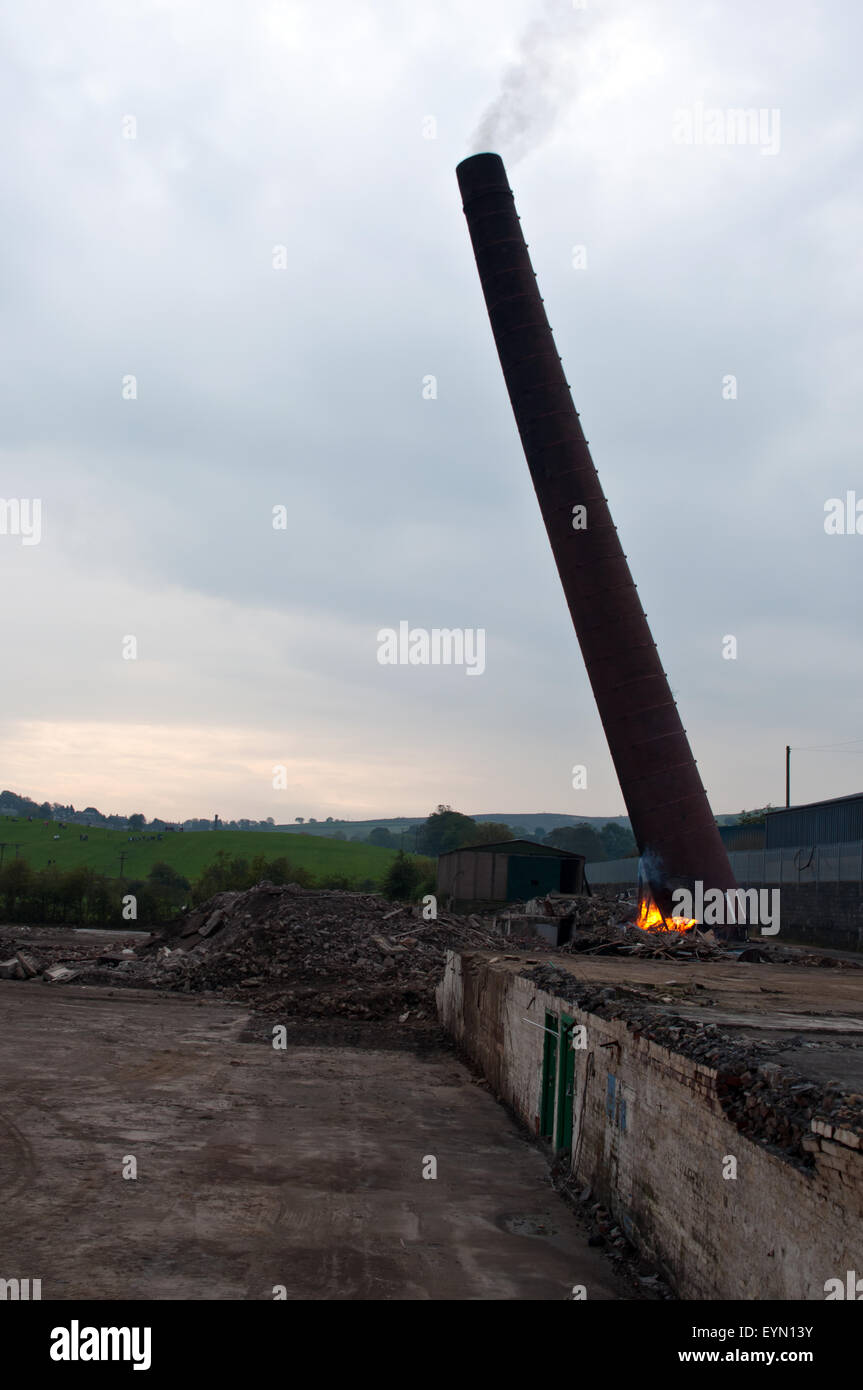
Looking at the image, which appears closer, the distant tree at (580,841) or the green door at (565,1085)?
the green door at (565,1085)

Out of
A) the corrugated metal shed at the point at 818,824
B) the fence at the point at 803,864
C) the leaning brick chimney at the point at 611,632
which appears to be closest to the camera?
the leaning brick chimney at the point at 611,632

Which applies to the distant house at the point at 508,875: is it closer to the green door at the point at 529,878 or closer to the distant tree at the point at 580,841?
the green door at the point at 529,878

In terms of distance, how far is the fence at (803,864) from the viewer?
103 ft

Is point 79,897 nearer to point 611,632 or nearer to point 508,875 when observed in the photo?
point 508,875

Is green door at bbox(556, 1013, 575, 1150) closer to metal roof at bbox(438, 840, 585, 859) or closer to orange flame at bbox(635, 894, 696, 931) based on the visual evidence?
orange flame at bbox(635, 894, 696, 931)

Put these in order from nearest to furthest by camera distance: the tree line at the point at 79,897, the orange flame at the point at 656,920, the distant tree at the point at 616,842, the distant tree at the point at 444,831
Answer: the orange flame at the point at 656,920
the tree line at the point at 79,897
the distant tree at the point at 444,831
the distant tree at the point at 616,842

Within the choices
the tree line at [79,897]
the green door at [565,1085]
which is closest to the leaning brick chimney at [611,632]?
the green door at [565,1085]

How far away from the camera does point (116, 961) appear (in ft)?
110

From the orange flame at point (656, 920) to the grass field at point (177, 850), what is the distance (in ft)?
239

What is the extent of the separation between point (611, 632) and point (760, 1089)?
60.9 ft

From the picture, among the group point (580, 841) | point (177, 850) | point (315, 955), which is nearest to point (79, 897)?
point (315, 955)

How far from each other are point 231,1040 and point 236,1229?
40.2 ft
